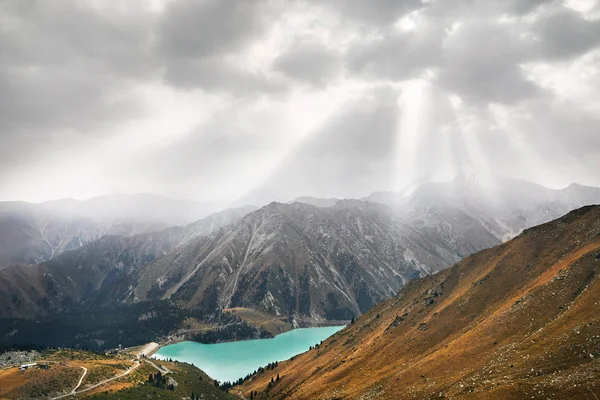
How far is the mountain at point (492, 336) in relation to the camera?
54.3 metres

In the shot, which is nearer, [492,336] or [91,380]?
A: [492,336]

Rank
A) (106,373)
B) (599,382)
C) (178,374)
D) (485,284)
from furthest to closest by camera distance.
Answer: (178,374) < (106,373) < (485,284) < (599,382)

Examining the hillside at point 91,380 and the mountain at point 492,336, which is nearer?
the mountain at point 492,336

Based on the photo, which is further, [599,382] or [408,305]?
[408,305]

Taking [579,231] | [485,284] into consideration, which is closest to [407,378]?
[485,284]

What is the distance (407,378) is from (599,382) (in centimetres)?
3912

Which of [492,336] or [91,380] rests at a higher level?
[91,380]

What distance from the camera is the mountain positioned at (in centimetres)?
5428

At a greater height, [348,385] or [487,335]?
[487,335]

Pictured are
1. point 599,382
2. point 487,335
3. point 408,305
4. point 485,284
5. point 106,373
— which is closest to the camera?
point 599,382

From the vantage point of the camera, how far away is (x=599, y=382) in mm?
44688

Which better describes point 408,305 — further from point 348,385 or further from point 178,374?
point 178,374

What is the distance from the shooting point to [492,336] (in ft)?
249

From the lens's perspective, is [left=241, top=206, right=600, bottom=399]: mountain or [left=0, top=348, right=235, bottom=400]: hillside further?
[left=0, top=348, right=235, bottom=400]: hillside
